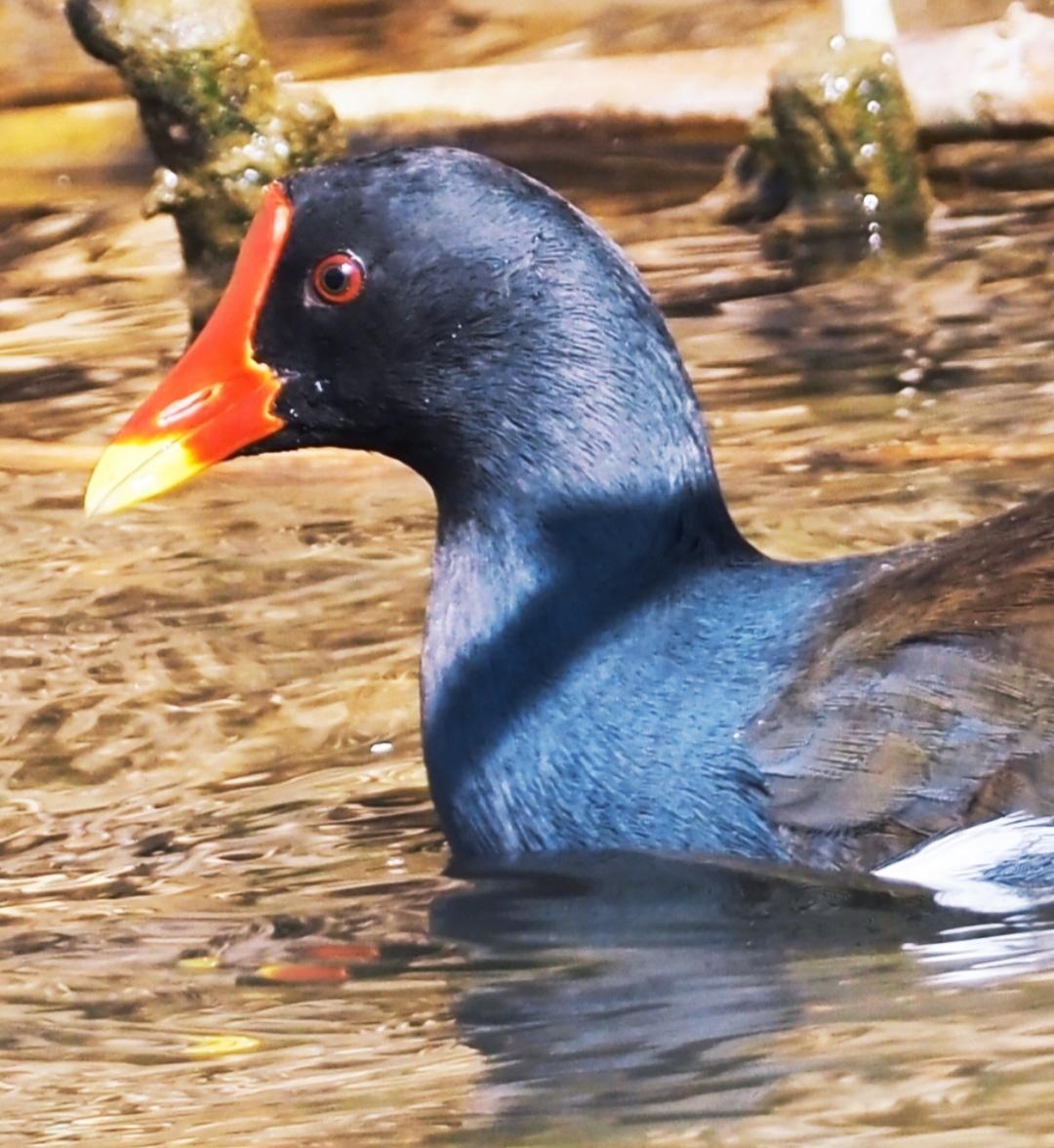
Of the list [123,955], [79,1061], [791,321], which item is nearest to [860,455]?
[791,321]

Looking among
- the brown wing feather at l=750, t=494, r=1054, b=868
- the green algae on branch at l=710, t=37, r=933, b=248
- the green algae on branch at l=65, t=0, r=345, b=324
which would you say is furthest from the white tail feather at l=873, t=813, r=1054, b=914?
the green algae on branch at l=710, t=37, r=933, b=248

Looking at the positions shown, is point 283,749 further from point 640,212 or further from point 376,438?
point 640,212

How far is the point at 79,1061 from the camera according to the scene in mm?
3797

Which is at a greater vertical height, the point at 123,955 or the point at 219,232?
the point at 219,232

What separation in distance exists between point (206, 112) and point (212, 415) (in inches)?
168

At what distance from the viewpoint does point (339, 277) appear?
459 centimetres

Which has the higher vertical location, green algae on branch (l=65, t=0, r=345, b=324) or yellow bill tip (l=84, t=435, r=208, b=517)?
green algae on branch (l=65, t=0, r=345, b=324)

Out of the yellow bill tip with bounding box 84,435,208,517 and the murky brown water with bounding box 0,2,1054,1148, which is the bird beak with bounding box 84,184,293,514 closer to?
the yellow bill tip with bounding box 84,435,208,517

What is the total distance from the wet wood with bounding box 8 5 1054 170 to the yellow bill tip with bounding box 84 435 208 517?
5601 mm

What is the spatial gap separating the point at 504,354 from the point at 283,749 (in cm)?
115

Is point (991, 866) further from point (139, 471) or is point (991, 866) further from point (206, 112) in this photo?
point (206, 112)

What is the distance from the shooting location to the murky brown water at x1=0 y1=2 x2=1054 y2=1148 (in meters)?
3.42

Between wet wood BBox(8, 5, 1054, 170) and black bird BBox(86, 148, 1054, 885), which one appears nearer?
black bird BBox(86, 148, 1054, 885)

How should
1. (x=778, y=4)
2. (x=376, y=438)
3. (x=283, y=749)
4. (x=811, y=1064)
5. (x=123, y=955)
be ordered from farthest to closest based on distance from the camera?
(x=778, y=4)
(x=283, y=749)
(x=376, y=438)
(x=123, y=955)
(x=811, y=1064)
